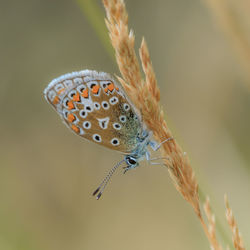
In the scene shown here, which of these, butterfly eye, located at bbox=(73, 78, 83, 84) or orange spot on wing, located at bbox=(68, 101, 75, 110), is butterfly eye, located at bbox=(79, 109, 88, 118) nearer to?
orange spot on wing, located at bbox=(68, 101, 75, 110)

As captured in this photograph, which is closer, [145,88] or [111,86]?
[145,88]

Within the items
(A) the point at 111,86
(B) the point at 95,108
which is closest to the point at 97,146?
(B) the point at 95,108

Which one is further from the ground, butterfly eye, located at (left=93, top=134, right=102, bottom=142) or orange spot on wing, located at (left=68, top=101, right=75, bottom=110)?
orange spot on wing, located at (left=68, top=101, right=75, bottom=110)

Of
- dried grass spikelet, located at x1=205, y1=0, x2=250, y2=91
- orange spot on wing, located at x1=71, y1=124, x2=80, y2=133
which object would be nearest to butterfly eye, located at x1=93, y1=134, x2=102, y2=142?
orange spot on wing, located at x1=71, y1=124, x2=80, y2=133

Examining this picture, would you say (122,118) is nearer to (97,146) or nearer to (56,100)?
(56,100)

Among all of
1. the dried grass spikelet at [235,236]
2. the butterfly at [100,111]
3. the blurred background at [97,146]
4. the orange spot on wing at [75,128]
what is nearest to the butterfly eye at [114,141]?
the butterfly at [100,111]

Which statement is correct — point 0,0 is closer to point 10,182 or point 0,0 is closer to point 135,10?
point 135,10
